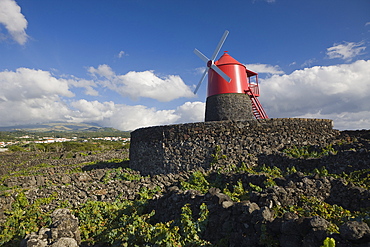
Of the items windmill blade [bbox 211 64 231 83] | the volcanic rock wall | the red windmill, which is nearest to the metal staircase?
the red windmill

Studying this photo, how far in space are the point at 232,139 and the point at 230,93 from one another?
211 inches

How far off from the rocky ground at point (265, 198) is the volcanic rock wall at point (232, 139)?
2.28 feet

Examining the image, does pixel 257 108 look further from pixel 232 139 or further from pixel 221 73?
pixel 232 139

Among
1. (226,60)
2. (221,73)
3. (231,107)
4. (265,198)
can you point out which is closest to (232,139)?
(231,107)

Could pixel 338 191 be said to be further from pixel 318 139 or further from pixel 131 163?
pixel 131 163

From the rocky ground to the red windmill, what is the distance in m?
5.36

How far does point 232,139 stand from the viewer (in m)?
11.6

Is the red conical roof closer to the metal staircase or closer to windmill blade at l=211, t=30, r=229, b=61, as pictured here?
windmill blade at l=211, t=30, r=229, b=61

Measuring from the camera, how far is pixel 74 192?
35.0ft

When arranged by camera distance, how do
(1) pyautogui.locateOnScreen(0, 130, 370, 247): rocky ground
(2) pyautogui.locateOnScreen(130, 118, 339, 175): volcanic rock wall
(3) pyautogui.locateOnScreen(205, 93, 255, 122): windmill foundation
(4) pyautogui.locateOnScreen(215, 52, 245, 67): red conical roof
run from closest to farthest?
(1) pyautogui.locateOnScreen(0, 130, 370, 247): rocky ground < (2) pyautogui.locateOnScreen(130, 118, 339, 175): volcanic rock wall < (3) pyautogui.locateOnScreen(205, 93, 255, 122): windmill foundation < (4) pyautogui.locateOnScreen(215, 52, 245, 67): red conical roof

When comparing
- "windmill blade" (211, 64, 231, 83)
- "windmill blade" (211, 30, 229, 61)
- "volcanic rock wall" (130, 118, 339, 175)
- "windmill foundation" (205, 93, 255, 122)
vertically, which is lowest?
"volcanic rock wall" (130, 118, 339, 175)

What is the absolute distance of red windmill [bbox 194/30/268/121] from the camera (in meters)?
15.6

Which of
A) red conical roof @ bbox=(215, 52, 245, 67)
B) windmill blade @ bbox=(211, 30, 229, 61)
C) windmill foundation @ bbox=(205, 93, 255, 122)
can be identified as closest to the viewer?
windmill foundation @ bbox=(205, 93, 255, 122)

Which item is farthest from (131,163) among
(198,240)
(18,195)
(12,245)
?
(198,240)
